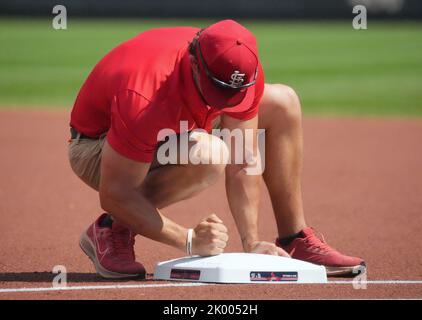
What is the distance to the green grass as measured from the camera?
14992 mm

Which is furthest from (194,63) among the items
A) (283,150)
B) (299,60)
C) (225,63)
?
(299,60)

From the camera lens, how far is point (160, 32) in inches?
189

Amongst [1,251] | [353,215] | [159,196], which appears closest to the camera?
[159,196]

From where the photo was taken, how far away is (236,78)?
4258 millimetres

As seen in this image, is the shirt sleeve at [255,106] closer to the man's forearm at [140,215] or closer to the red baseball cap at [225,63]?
the red baseball cap at [225,63]

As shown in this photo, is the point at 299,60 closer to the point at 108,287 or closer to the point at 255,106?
the point at 255,106

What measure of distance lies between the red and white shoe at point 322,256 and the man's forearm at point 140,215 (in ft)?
2.85

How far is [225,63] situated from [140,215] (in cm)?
85

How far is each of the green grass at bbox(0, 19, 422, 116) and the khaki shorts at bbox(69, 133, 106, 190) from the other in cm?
886

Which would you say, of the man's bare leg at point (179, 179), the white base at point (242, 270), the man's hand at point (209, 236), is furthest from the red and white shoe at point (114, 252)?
the man's hand at point (209, 236)

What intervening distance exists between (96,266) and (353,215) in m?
2.68

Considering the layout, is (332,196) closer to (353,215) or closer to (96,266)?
(353,215)

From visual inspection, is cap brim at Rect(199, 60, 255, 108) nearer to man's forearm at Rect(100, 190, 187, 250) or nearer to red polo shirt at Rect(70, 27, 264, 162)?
red polo shirt at Rect(70, 27, 264, 162)
